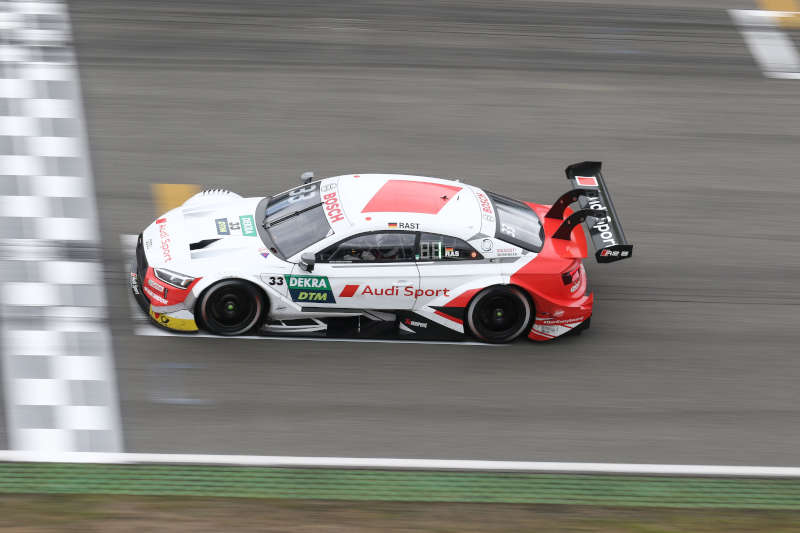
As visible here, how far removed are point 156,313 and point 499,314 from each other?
3.10 metres

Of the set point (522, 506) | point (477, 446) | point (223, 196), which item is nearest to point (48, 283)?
point (223, 196)

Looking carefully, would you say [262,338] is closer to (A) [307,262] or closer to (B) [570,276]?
(A) [307,262]

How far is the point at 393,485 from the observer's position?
7652mm

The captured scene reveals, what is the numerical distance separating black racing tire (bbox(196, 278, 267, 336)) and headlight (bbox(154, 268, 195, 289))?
0.18 metres

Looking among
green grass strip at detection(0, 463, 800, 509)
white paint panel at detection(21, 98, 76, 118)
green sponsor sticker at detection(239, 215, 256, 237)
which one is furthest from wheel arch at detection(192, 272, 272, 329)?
white paint panel at detection(21, 98, 76, 118)

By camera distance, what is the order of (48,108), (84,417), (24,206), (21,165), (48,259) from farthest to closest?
(48,108) < (21,165) < (24,206) < (48,259) < (84,417)

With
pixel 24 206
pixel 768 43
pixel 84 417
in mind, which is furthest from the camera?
pixel 768 43

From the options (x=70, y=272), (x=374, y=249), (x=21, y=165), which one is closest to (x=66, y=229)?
(x=70, y=272)

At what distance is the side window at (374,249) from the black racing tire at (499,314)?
0.76 meters

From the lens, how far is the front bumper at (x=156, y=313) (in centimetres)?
916

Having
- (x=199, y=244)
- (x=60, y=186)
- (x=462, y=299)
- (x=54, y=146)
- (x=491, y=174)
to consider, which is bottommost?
(x=462, y=299)

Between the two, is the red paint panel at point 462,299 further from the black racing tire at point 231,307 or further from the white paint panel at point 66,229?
the white paint panel at point 66,229

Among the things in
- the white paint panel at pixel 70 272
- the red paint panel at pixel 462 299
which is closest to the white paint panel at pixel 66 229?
the white paint panel at pixel 70 272

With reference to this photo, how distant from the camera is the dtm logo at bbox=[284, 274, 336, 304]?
9023 millimetres
